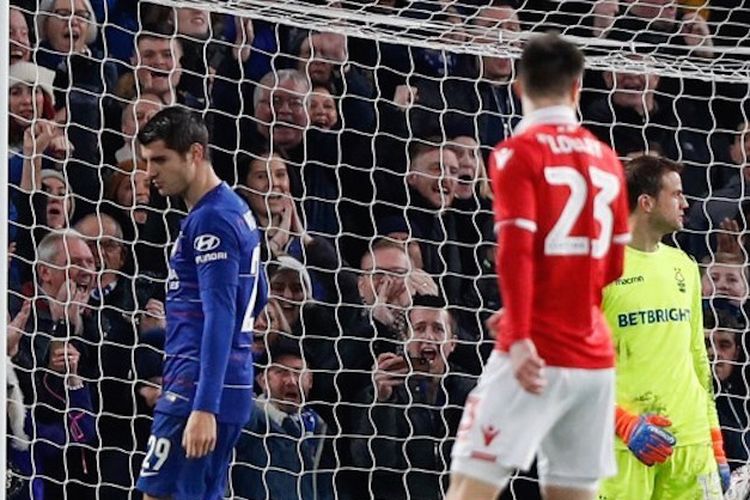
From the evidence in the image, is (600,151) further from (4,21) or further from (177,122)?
(4,21)

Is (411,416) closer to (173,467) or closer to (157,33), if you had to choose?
(157,33)

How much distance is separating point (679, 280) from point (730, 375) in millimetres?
2117

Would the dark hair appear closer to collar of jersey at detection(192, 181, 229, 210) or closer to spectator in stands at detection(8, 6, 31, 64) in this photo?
spectator in stands at detection(8, 6, 31, 64)

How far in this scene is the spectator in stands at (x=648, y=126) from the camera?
836cm

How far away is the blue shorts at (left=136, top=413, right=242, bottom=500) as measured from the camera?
557 centimetres

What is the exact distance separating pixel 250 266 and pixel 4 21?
1.01 metres

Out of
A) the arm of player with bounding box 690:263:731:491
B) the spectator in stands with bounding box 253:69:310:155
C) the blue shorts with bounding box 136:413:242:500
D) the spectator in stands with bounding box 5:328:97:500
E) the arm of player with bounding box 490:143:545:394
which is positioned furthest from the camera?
the spectator in stands with bounding box 253:69:310:155

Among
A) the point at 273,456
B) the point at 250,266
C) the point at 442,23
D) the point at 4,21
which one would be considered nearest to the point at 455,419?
the point at 273,456

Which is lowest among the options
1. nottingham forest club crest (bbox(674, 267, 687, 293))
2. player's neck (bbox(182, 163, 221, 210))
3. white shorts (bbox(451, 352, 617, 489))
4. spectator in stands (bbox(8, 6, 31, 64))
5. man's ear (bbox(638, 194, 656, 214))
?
white shorts (bbox(451, 352, 617, 489))

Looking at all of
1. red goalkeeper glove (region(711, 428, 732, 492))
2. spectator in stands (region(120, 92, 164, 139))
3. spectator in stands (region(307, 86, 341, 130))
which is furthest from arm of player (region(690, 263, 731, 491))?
spectator in stands (region(120, 92, 164, 139))

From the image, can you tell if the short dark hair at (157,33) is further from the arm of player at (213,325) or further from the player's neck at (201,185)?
the arm of player at (213,325)

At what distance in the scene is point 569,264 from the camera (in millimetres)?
4516

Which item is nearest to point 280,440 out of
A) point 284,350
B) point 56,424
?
point 284,350

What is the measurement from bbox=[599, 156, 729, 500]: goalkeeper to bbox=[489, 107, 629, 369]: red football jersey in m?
1.23
